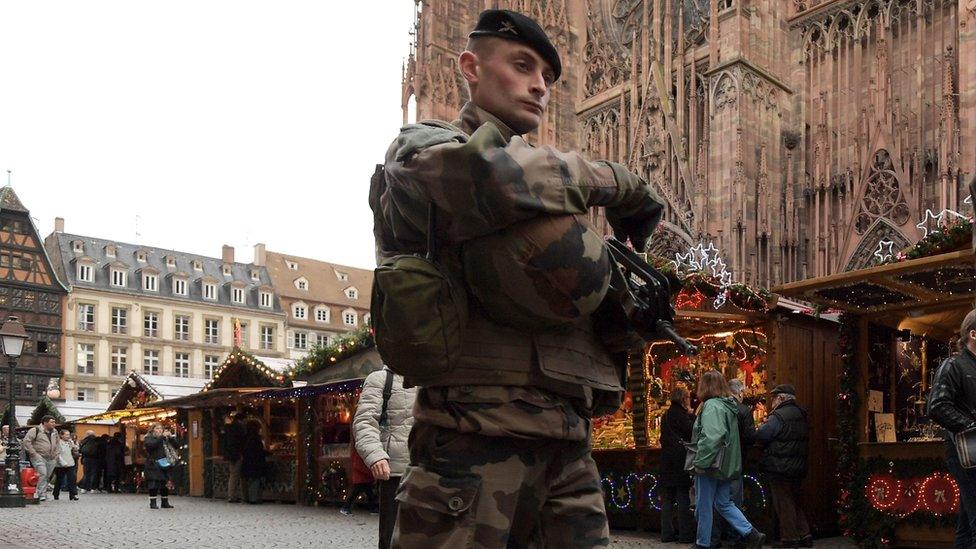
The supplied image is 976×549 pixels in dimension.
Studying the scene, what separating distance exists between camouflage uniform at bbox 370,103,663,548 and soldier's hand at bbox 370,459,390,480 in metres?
2.99

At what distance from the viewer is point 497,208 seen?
252 centimetres

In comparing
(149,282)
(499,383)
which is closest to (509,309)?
(499,383)

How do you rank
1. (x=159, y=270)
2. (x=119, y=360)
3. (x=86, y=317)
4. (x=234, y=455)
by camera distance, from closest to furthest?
(x=234, y=455) → (x=86, y=317) → (x=119, y=360) → (x=159, y=270)

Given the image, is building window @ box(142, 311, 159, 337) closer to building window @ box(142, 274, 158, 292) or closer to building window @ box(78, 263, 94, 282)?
building window @ box(142, 274, 158, 292)

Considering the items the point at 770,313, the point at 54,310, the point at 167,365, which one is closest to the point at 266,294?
the point at 167,365

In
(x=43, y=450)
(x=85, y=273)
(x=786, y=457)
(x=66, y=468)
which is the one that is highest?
(x=85, y=273)

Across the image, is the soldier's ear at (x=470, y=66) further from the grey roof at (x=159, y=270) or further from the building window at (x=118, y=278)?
the building window at (x=118, y=278)

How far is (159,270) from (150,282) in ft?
3.53

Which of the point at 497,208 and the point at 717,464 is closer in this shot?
the point at 497,208

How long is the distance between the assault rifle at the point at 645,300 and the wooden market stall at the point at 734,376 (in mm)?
7874

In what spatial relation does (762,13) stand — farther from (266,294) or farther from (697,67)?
(266,294)

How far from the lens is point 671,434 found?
400 inches

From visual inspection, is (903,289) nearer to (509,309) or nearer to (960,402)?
(960,402)

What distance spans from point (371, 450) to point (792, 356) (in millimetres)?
6257
